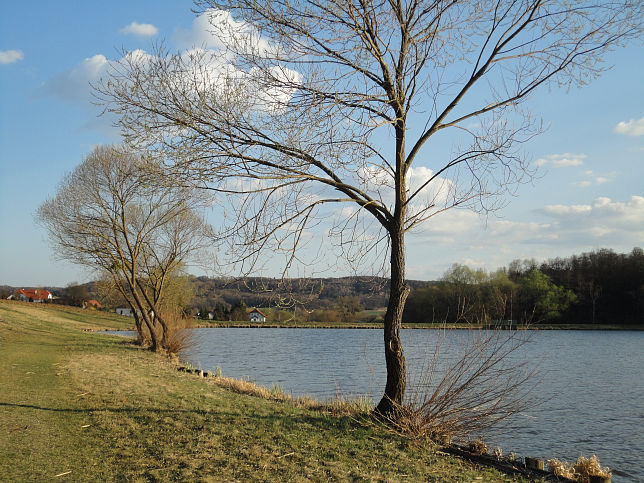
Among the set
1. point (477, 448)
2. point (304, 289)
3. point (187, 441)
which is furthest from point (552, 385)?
point (187, 441)

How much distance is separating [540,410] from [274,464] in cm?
1067

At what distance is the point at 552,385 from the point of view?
60.8ft

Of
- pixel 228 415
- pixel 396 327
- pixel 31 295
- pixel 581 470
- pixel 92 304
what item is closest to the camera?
pixel 581 470

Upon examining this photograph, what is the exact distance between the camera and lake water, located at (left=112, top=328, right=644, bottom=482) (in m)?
10.6

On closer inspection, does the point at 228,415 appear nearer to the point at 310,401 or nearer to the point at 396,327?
the point at 310,401

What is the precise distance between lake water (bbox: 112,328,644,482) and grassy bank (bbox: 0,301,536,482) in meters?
1.66

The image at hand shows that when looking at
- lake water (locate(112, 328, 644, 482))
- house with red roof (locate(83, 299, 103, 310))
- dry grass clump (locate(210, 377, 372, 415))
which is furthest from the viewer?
house with red roof (locate(83, 299, 103, 310))

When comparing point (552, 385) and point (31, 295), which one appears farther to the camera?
point (31, 295)

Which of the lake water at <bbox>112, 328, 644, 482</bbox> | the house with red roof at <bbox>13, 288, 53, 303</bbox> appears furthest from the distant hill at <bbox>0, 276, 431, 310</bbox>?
the house with red roof at <bbox>13, 288, 53, 303</bbox>

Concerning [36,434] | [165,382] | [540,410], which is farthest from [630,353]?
[36,434]

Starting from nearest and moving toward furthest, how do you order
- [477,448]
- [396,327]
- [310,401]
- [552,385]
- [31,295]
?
[477,448], [396,327], [310,401], [552,385], [31,295]

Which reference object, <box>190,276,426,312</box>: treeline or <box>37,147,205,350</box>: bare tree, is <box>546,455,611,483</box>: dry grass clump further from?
<box>37,147,205,350</box>: bare tree

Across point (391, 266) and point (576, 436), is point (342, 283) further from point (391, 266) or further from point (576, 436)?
point (576, 436)

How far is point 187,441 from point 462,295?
18.5 feet
